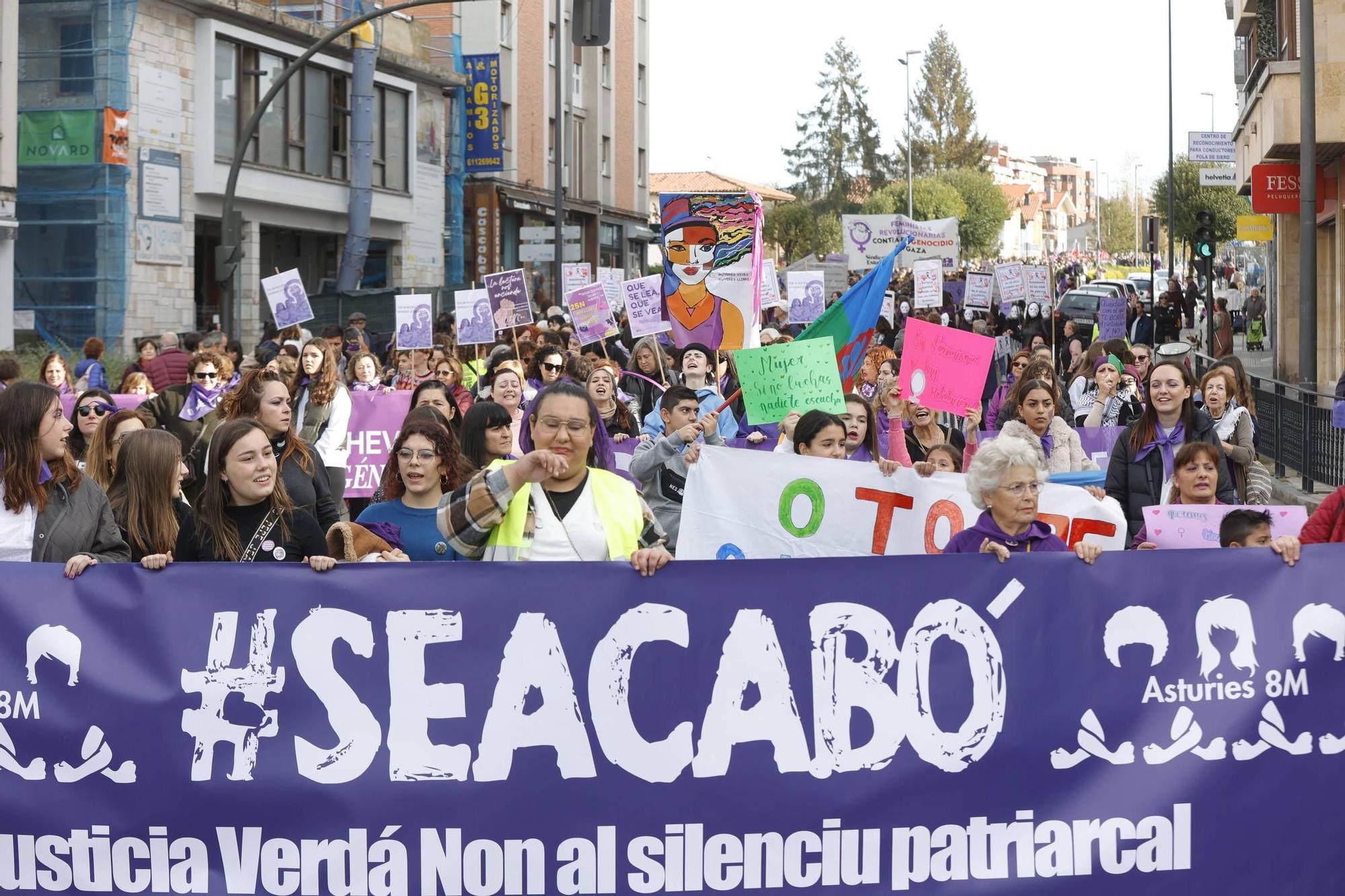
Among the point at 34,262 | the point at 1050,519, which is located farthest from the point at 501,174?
the point at 1050,519

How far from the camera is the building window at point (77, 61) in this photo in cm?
2909

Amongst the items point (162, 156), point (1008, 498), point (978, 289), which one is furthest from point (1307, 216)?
point (162, 156)

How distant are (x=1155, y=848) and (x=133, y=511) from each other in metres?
3.73

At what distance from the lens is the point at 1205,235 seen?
32.3m

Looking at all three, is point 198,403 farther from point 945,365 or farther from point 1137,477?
point 1137,477

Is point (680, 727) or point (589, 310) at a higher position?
point (589, 310)

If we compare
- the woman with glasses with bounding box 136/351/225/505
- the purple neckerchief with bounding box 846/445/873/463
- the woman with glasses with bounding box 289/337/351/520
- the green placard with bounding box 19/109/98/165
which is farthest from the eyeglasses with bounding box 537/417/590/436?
the green placard with bounding box 19/109/98/165

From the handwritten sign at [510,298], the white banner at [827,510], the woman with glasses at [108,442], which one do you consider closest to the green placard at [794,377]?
the white banner at [827,510]

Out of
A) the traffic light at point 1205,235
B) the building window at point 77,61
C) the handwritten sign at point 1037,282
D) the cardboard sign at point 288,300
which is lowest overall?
the cardboard sign at point 288,300

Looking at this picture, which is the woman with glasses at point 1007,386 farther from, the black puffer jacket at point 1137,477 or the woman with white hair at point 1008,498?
the woman with white hair at point 1008,498

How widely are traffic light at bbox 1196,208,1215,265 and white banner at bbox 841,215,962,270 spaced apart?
207 inches

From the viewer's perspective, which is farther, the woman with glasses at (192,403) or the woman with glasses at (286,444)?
the woman with glasses at (192,403)

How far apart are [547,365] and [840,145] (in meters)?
84.7

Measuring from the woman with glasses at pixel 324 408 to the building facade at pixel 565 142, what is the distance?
27.9m
